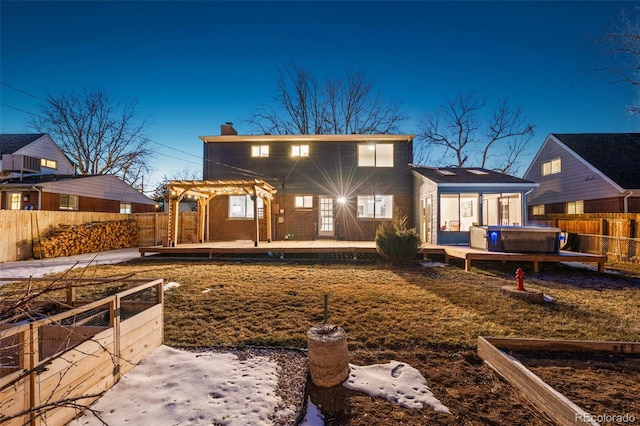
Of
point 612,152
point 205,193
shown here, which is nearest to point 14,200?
point 205,193

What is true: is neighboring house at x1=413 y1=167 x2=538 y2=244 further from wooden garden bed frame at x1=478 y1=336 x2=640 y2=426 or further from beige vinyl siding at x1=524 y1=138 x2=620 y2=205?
wooden garden bed frame at x1=478 y1=336 x2=640 y2=426

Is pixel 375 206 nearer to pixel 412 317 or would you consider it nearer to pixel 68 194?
pixel 412 317

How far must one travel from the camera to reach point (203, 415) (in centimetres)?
240

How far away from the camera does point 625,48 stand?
1196 centimetres

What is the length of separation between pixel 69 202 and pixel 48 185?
5.68 feet

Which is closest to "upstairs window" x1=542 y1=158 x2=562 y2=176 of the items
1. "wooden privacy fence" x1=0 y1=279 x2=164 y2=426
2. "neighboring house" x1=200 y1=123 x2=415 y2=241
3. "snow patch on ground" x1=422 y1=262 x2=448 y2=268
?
"neighboring house" x1=200 y1=123 x2=415 y2=241

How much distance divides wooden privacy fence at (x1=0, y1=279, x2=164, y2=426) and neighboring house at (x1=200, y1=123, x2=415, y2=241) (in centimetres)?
1035

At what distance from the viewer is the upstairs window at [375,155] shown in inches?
559

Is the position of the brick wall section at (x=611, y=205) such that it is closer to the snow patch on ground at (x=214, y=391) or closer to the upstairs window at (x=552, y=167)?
the upstairs window at (x=552, y=167)

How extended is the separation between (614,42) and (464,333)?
1601 cm

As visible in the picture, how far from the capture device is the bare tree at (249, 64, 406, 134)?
75.7ft

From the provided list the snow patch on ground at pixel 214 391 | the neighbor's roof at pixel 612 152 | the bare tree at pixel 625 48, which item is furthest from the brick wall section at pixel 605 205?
the snow patch on ground at pixel 214 391

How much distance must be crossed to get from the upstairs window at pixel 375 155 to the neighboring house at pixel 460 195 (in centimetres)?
158

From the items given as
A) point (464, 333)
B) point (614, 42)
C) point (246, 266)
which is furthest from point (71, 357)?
point (614, 42)
